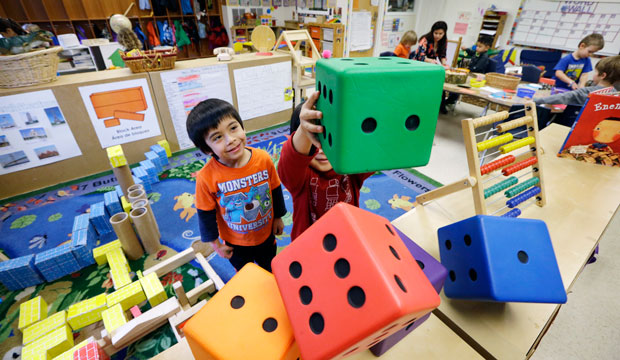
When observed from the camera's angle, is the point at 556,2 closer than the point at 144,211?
No

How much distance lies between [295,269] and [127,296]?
133 centimetres

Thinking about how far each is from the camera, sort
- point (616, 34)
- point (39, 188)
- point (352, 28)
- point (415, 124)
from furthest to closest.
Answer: point (352, 28), point (616, 34), point (39, 188), point (415, 124)

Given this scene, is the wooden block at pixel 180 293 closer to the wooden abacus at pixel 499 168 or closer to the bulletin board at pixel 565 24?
the wooden abacus at pixel 499 168

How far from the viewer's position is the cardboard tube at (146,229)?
171cm

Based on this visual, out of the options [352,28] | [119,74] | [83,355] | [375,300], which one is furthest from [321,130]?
[352,28]

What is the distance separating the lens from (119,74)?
244 centimetres

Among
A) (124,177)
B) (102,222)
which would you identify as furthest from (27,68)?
(102,222)

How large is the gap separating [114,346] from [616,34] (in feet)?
21.5

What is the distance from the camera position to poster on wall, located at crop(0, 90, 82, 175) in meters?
2.08

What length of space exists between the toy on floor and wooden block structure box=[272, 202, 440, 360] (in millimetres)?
116

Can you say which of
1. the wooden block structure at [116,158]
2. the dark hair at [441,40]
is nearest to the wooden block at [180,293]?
the wooden block structure at [116,158]

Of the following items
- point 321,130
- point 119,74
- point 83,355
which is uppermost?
point 321,130

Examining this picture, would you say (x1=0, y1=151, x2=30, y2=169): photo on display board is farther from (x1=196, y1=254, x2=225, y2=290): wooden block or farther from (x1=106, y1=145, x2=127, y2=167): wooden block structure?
(x1=196, y1=254, x2=225, y2=290): wooden block

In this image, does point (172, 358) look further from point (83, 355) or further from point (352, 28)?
point (352, 28)
